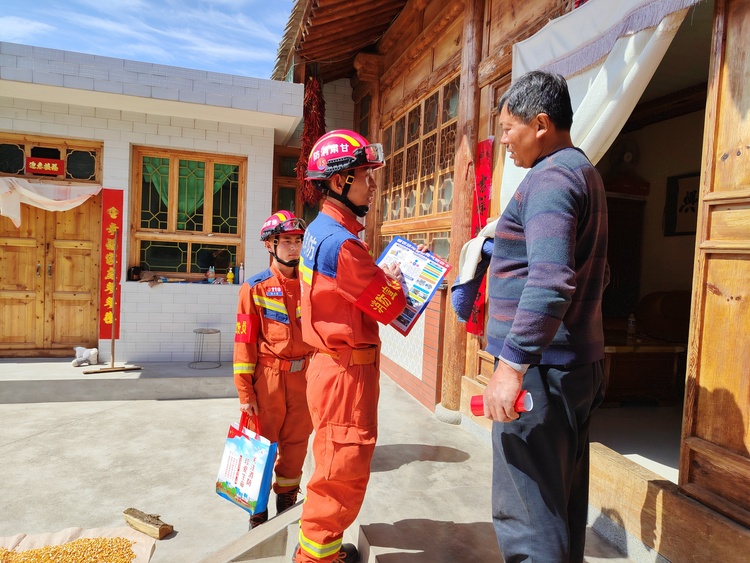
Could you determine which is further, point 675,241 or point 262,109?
point 262,109

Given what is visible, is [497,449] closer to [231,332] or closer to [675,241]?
[675,241]

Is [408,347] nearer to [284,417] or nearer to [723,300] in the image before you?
[284,417]

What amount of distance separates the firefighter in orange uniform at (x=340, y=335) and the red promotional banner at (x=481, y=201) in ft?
6.97

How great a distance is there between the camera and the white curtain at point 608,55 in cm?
225

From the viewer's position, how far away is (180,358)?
762 centimetres

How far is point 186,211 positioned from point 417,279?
6.60m

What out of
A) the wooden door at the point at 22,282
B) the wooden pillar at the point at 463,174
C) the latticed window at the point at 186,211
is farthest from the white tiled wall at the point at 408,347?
the wooden door at the point at 22,282

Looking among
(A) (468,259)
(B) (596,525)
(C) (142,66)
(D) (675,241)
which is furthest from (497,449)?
(C) (142,66)

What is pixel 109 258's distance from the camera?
7316 mm

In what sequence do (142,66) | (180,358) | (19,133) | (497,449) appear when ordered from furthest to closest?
(180,358)
(19,133)
(142,66)
(497,449)

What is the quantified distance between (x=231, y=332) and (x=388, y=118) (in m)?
3.98

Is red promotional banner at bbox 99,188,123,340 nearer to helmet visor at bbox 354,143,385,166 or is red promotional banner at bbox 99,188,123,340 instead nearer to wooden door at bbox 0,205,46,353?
wooden door at bbox 0,205,46,353

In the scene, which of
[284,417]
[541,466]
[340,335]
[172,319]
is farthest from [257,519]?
[172,319]

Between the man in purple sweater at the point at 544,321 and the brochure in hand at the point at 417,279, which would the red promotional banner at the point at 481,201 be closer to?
the brochure in hand at the point at 417,279
